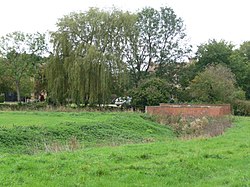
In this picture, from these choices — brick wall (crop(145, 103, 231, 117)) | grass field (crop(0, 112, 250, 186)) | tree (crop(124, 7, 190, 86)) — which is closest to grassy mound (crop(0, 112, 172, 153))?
grass field (crop(0, 112, 250, 186))

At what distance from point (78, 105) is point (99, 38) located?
25.2 ft

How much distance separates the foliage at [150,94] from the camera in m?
44.1

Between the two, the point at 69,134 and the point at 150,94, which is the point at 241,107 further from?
the point at 69,134

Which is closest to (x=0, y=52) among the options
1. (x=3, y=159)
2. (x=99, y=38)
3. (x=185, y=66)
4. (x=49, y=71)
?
(x=49, y=71)

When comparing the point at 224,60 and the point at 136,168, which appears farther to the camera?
the point at 224,60

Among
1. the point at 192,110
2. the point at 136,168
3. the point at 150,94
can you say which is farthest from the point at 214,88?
the point at 136,168

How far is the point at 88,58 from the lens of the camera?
42812 millimetres

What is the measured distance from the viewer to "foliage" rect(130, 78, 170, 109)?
44125 mm

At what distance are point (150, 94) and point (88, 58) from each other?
7579 mm

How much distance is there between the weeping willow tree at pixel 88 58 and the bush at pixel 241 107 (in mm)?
12282

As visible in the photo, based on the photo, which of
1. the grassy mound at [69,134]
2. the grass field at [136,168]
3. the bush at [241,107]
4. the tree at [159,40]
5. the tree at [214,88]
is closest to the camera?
the grass field at [136,168]

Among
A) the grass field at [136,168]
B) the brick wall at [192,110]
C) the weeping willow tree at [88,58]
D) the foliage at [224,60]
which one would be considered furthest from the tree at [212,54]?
the grass field at [136,168]

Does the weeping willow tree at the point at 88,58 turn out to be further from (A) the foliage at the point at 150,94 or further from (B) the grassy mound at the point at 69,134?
(B) the grassy mound at the point at 69,134

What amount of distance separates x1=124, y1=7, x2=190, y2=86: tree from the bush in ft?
54.7
